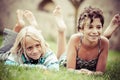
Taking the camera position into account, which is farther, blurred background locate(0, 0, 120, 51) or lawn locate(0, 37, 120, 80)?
blurred background locate(0, 0, 120, 51)

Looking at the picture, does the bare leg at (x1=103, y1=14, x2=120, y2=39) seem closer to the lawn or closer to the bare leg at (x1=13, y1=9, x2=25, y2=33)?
the lawn

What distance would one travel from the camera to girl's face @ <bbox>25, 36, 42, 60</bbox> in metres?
2.81

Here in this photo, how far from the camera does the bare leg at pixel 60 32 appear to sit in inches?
114

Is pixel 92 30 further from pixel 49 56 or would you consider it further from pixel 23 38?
pixel 23 38

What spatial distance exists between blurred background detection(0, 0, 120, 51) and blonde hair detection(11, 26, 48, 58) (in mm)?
79

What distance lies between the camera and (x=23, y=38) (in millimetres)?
2830

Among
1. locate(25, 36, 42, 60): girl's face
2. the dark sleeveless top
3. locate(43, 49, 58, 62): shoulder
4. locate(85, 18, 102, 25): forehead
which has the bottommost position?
the dark sleeveless top

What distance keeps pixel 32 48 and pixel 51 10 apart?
29cm

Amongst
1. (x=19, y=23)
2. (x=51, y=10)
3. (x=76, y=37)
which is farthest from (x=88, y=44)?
(x=19, y=23)

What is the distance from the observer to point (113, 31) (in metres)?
2.94

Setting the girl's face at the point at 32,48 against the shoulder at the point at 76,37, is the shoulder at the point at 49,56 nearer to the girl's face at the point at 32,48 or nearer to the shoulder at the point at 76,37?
the girl's face at the point at 32,48

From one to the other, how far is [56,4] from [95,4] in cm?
26

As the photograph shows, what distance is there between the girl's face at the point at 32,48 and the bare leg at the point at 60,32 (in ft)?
0.57

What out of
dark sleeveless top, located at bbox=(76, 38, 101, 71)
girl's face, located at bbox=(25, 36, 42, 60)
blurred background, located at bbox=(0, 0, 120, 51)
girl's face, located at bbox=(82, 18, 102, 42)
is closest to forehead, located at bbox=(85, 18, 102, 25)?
girl's face, located at bbox=(82, 18, 102, 42)
